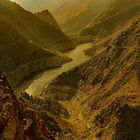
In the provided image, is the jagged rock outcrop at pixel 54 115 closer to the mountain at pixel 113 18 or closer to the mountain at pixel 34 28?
the mountain at pixel 34 28

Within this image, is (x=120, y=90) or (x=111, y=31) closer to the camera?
(x=120, y=90)

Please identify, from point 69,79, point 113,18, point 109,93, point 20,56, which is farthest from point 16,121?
point 113,18

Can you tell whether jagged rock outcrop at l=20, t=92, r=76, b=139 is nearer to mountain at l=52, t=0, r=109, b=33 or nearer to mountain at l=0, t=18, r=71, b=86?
mountain at l=0, t=18, r=71, b=86

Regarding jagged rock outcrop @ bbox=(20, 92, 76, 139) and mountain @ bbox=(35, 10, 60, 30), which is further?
mountain @ bbox=(35, 10, 60, 30)

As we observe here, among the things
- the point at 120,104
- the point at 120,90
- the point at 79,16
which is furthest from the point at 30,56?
the point at 79,16

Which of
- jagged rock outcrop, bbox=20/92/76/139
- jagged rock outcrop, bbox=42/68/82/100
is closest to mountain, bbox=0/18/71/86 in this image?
jagged rock outcrop, bbox=42/68/82/100

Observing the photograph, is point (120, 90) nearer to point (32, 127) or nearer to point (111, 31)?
point (32, 127)
